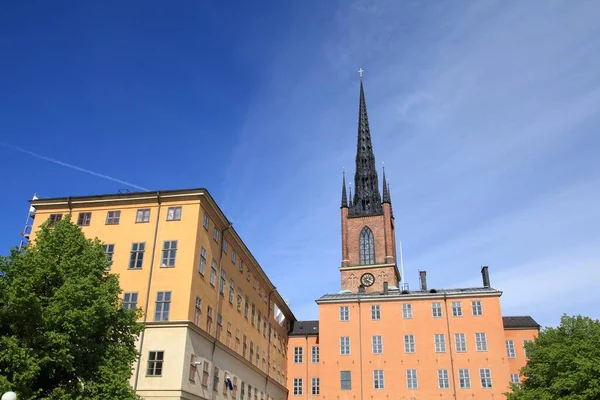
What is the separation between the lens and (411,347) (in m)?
58.1

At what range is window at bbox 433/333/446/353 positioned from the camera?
57.3 meters

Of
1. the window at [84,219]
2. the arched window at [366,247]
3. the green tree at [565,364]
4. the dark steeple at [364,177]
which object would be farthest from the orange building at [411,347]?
the window at [84,219]

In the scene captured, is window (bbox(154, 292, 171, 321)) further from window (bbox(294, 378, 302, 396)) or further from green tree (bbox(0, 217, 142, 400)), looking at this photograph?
window (bbox(294, 378, 302, 396))

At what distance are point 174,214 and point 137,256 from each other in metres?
4.07

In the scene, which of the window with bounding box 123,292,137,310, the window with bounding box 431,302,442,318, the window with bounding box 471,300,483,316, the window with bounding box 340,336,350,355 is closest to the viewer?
the window with bounding box 123,292,137,310

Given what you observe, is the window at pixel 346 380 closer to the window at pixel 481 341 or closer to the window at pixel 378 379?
the window at pixel 378 379

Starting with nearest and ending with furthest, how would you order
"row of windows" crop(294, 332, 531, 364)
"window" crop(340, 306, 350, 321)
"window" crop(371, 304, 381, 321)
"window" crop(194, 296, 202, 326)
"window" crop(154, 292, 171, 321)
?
"window" crop(154, 292, 171, 321) → "window" crop(194, 296, 202, 326) → "row of windows" crop(294, 332, 531, 364) → "window" crop(371, 304, 381, 321) → "window" crop(340, 306, 350, 321)

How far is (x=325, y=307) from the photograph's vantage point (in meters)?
62.4

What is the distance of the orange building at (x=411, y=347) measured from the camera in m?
55.7

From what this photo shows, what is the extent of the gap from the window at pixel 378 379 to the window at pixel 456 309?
10549 millimetres

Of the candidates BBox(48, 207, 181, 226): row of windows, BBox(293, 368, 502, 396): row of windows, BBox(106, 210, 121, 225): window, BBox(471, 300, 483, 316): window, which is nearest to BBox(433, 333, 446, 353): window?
BBox(293, 368, 502, 396): row of windows

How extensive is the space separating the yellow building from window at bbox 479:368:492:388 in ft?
82.6

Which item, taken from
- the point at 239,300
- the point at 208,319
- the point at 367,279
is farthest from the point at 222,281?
the point at 367,279

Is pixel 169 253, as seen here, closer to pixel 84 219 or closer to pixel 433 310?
pixel 84 219
